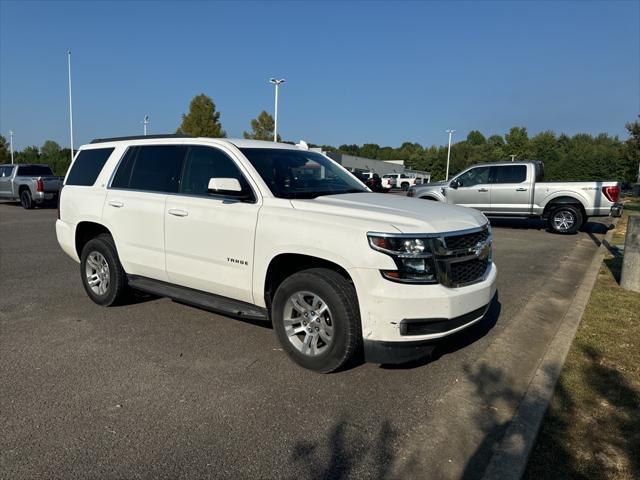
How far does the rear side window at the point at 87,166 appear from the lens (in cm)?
567

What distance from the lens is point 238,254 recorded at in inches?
164

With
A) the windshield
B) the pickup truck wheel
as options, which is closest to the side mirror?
the windshield

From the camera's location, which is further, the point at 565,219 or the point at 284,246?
the point at 565,219

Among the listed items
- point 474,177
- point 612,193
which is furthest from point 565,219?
point 474,177

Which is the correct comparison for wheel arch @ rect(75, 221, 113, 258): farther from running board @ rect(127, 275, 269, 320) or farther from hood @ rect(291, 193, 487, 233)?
hood @ rect(291, 193, 487, 233)

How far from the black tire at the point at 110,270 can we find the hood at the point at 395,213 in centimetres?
251

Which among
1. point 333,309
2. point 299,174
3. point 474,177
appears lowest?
point 333,309

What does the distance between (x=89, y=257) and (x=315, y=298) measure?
3275 millimetres

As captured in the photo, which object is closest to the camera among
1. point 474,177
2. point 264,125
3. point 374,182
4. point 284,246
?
point 284,246

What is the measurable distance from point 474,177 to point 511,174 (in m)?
1.10

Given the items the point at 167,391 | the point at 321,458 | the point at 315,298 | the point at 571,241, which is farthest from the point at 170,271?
the point at 571,241

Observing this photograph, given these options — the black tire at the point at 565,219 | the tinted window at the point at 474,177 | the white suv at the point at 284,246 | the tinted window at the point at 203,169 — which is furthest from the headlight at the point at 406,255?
the tinted window at the point at 474,177

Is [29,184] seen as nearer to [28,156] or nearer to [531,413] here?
[531,413]

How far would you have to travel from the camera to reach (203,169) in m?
4.72
